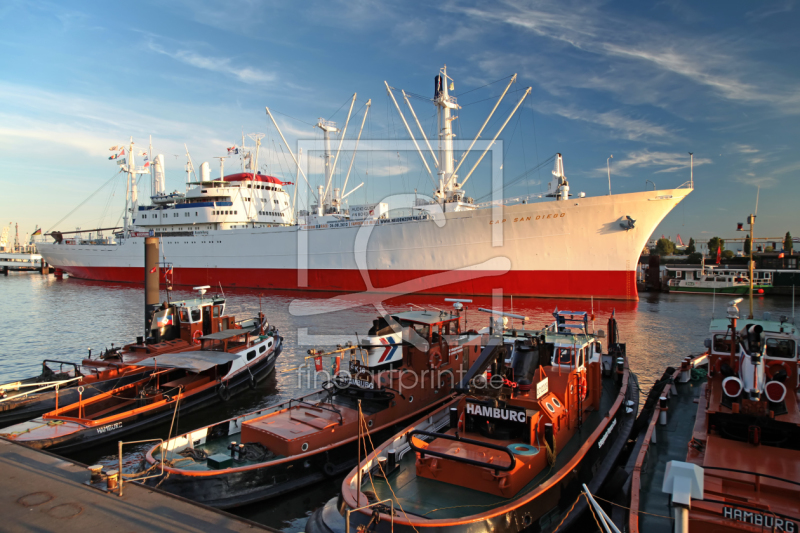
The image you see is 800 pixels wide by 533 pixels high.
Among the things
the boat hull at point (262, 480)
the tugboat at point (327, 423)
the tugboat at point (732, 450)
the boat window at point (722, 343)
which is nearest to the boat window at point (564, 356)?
the tugboat at point (327, 423)

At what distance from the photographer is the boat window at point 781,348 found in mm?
8323

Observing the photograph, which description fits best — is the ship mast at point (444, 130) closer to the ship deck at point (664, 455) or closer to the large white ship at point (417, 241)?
the large white ship at point (417, 241)

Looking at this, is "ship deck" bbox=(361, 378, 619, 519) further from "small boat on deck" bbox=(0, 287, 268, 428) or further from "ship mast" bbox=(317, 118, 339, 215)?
"ship mast" bbox=(317, 118, 339, 215)

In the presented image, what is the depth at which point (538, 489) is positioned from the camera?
677cm

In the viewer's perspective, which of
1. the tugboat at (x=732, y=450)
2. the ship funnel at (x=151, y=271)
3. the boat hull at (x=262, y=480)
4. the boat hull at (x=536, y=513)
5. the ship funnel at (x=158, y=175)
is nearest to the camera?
the tugboat at (x=732, y=450)

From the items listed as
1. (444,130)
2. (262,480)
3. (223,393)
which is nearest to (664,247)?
(444,130)

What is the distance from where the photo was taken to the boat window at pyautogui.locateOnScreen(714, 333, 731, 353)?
31.1 ft

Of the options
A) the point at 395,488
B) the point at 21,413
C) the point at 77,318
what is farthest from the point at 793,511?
the point at 77,318

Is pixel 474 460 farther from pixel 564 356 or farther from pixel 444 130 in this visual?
pixel 444 130

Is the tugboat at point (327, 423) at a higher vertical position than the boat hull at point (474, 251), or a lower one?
lower

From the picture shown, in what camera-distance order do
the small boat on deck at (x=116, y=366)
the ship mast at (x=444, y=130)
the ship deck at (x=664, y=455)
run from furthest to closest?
the ship mast at (x=444, y=130) < the small boat on deck at (x=116, y=366) < the ship deck at (x=664, y=455)

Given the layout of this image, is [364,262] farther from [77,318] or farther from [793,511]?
[793,511]

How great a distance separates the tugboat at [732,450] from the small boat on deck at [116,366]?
42.5 feet

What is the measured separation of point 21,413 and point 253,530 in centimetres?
1049
